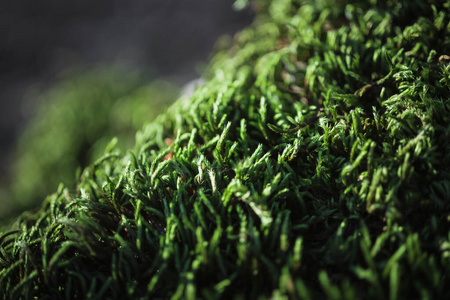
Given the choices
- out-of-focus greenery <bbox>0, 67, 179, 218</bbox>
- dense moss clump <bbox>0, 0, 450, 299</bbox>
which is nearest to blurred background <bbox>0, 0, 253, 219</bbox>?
out-of-focus greenery <bbox>0, 67, 179, 218</bbox>

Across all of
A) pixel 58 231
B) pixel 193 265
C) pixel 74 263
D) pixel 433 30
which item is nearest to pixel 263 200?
pixel 193 265

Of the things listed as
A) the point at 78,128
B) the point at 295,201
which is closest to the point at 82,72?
the point at 78,128

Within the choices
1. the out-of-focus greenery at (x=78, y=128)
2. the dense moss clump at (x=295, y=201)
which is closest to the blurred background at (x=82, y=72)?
the out-of-focus greenery at (x=78, y=128)

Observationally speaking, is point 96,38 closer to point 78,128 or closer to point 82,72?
point 82,72

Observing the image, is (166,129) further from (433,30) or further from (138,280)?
(433,30)

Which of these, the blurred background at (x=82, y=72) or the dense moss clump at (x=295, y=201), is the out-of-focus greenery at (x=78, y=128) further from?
the dense moss clump at (x=295, y=201)

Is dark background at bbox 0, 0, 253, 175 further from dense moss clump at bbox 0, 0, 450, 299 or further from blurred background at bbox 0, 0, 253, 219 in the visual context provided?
dense moss clump at bbox 0, 0, 450, 299

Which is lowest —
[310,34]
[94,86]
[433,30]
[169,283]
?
[169,283]
